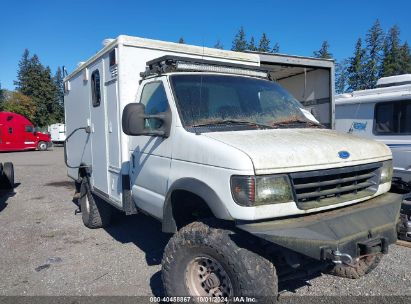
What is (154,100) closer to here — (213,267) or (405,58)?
(213,267)

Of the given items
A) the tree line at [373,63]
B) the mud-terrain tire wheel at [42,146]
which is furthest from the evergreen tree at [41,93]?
the tree line at [373,63]

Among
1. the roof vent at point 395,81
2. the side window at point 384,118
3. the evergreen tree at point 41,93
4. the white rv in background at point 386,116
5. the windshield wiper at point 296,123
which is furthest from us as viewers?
the evergreen tree at point 41,93

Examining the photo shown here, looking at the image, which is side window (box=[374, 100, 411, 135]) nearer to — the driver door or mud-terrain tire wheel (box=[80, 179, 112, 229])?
the driver door

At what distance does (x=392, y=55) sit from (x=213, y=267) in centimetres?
3532

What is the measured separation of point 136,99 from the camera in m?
4.48

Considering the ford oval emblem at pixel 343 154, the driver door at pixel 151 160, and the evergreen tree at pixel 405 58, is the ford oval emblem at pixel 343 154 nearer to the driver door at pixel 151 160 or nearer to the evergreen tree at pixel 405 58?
the driver door at pixel 151 160

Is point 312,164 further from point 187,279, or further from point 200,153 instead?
point 187,279

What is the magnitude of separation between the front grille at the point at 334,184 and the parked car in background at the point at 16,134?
2670 cm

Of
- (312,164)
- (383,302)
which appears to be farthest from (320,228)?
(383,302)

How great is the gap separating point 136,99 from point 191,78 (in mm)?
872

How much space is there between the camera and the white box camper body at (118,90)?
458 centimetres

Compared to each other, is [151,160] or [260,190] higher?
[151,160]

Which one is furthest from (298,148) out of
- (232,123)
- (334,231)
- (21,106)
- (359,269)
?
(21,106)

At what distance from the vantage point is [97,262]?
16.1 ft
